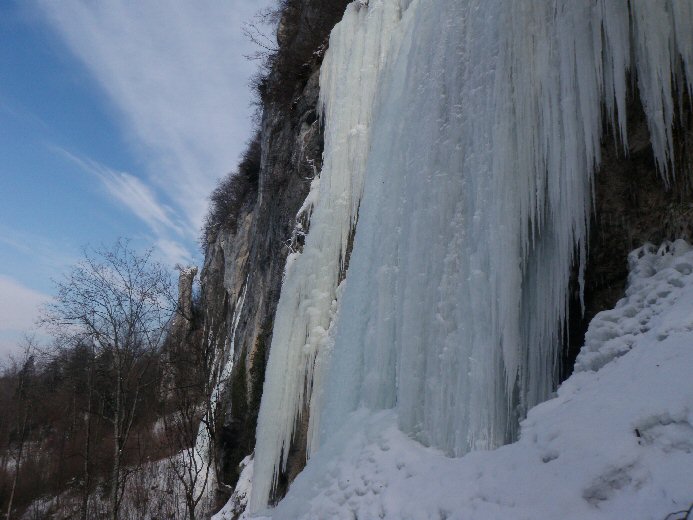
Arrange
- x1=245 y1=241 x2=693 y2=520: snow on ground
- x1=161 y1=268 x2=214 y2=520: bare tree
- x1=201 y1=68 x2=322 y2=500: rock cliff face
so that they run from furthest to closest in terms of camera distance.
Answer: x1=161 y1=268 x2=214 y2=520: bare tree, x1=201 y1=68 x2=322 y2=500: rock cliff face, x1=245 y1=241 x2=693 y2=520: snow on ground

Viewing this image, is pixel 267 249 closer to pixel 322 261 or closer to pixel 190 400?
pixel 190 400

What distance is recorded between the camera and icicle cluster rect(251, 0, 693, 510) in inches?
140

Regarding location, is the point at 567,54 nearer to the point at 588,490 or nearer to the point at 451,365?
the point at 451,365

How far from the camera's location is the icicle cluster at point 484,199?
11.7 feet

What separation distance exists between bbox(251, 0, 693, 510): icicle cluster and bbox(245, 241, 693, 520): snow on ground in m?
0.39

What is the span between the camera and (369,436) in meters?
4.61

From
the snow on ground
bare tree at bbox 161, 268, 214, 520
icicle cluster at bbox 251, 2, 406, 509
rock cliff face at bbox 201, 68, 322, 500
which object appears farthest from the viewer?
bare tree at bbox 161, 268, 214, 520

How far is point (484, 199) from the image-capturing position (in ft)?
13.7

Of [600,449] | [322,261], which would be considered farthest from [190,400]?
[600,449]

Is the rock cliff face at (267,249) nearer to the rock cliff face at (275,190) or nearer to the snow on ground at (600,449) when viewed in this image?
the rock cliff face at (275,190)

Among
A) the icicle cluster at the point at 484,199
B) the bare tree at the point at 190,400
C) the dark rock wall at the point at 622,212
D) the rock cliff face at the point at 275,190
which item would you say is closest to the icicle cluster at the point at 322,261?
the icicle cluster at the point at 484,199

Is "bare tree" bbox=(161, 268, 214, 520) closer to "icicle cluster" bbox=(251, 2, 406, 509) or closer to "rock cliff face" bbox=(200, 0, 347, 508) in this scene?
"rock cliff face" bbox=(200, 0, 347, 508)

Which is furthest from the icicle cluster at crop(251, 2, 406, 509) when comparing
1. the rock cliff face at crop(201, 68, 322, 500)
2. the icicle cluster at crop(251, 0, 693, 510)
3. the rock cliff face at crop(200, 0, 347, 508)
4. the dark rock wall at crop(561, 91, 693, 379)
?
the dark rock wall at crop(561, 91, 693, 379)

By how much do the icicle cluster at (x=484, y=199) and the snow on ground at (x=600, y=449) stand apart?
1.28 ft
